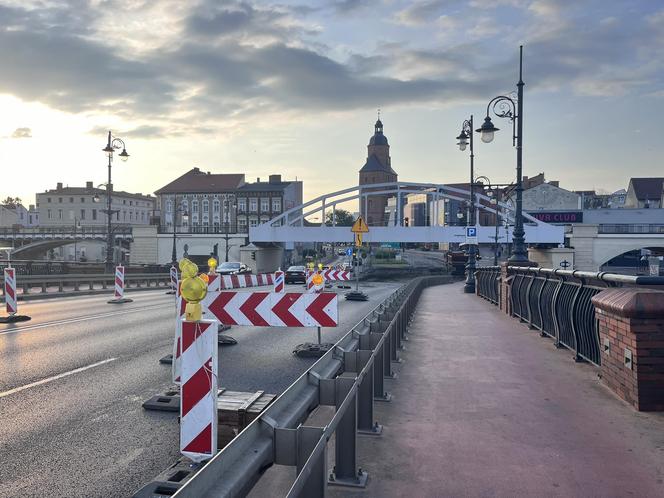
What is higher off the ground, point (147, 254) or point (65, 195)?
point (65, 195)

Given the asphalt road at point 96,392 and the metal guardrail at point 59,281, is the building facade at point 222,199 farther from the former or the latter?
the asphalt road at point 96,392

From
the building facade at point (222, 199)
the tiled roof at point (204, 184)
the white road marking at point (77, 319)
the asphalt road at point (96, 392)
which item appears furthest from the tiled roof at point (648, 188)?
the asphalt road at point (96, 392)

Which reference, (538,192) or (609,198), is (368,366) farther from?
(609,198)

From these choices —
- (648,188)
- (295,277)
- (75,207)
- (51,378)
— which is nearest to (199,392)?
(51,378)

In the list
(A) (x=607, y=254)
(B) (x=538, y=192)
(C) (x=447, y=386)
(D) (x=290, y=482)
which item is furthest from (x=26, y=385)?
(B) (x=538, y=192)

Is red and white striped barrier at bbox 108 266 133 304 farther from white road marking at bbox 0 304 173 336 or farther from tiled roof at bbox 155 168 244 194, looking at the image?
tiled roof at bbox 155 168 244 194

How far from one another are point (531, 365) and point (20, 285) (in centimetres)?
2679

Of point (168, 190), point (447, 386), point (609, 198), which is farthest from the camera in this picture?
point (609, 198)

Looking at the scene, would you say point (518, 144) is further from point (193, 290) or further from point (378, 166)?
point (378, 166)

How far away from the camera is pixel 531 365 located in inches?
334

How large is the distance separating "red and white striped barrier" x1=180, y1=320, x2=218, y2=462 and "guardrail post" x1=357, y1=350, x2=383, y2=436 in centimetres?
142

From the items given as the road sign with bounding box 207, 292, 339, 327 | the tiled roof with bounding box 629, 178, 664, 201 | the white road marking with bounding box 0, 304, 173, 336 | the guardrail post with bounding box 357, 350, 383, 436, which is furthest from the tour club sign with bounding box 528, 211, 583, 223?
the guardrail post with bounding box 357, 350, 383, 436

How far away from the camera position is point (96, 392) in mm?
7062

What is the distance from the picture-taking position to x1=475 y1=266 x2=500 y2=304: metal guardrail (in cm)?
1997
